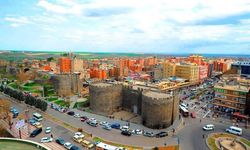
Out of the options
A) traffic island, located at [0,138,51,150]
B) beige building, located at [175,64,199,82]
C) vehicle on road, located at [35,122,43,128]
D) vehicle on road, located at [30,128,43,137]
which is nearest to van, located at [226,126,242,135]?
vehicle on road, located at [30,128,43,137]

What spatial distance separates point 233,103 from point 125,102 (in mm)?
21582

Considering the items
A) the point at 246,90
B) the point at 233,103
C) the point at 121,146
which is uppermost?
the point at 246,90

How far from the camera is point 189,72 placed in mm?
76062

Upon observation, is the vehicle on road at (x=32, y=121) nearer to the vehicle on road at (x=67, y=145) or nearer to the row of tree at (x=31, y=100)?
the row of tree at (x=31, y=100)

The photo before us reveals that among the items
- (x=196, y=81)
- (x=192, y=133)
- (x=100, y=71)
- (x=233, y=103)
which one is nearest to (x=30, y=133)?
(x=192, y=133)

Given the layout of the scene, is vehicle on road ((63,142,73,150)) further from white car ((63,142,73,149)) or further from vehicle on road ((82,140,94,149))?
vehicle on road ((82,140,94,149))

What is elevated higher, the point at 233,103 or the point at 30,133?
the point at 233,103

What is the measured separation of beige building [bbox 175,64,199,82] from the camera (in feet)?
250

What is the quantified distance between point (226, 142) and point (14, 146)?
27905 mm

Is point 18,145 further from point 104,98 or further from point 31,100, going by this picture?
point 31,100

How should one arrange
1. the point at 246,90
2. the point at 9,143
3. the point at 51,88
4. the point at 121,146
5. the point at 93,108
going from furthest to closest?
1. the point at 51,88
2. the point at 93,108
3. the point at 246,90
4. the point at 121,146
5. the point at 9,143

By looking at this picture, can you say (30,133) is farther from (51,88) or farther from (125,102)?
(51,88)

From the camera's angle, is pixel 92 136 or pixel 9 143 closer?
pixel 9 143

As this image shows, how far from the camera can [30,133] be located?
3294 centimetres
